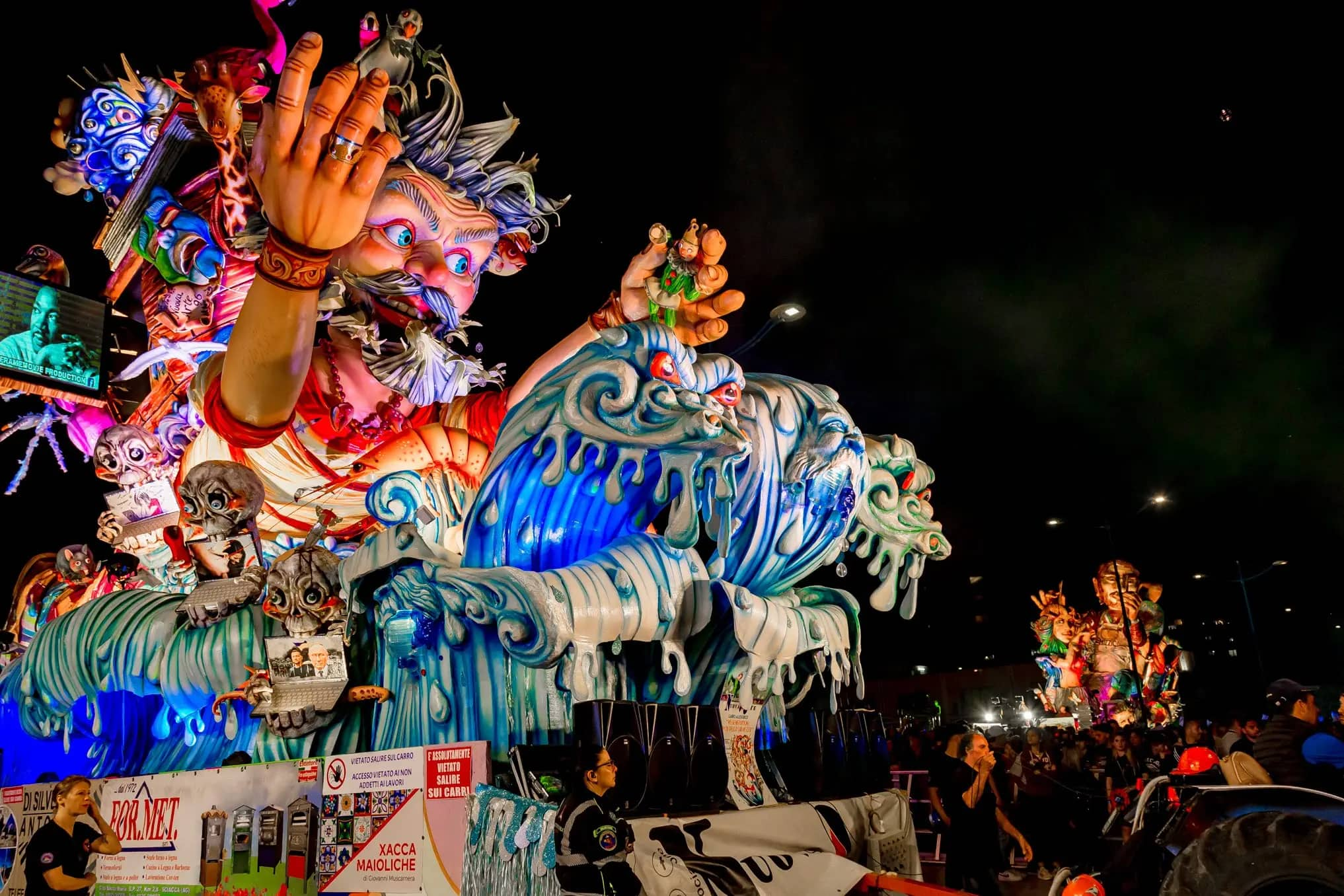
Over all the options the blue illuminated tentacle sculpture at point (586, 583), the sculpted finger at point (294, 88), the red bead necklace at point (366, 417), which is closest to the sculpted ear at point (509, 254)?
the red bead necklace at point (366, 417)

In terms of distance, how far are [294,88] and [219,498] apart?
2930mm

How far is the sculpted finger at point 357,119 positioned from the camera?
277 inches

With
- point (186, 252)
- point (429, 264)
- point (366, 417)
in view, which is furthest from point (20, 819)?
point (429, 264)

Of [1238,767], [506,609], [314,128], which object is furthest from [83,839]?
[1238,767]

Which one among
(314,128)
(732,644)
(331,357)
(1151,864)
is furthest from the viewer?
(331,357)

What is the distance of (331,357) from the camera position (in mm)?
8656

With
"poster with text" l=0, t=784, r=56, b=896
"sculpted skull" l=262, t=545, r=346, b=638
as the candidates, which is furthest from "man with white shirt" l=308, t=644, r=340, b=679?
"poster with text" l=0, t=784, r=56, b=896

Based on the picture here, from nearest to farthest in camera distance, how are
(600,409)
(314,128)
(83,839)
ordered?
(83,839) → (600,409) → (314,128)

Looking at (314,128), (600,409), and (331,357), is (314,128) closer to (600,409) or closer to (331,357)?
(331,357)

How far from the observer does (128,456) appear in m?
8.98

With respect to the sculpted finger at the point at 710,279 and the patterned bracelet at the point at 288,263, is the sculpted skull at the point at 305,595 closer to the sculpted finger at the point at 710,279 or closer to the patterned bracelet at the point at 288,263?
the patterned bracelet at the point at 288,263

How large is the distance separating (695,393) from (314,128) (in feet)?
11.3

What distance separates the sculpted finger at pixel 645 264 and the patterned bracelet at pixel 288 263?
8.21 ft

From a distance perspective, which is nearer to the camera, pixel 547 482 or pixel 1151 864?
pixel 1151 864
